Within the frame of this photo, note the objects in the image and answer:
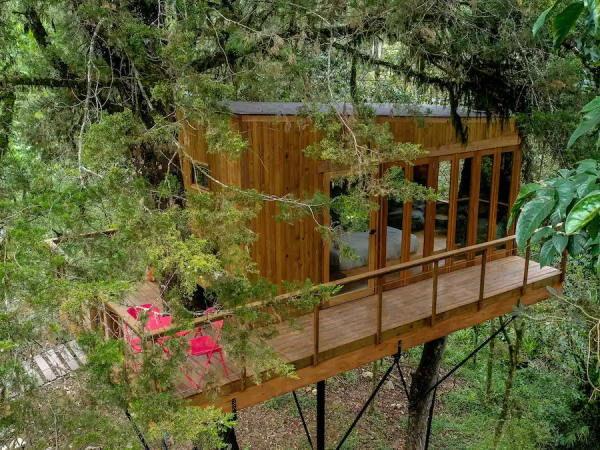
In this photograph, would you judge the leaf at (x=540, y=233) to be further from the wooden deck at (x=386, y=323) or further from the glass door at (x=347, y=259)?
the glass door at (x=347, y=259)

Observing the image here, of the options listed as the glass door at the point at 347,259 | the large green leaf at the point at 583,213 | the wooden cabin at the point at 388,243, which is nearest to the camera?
the large green leaf at the point at 583,213

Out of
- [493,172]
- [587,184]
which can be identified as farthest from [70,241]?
[493,172]

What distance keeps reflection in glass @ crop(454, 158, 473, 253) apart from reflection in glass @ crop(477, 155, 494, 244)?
0.30m

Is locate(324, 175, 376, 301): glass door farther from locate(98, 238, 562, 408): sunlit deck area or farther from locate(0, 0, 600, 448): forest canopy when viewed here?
locate(0, 0, 600, 448): forest canopy

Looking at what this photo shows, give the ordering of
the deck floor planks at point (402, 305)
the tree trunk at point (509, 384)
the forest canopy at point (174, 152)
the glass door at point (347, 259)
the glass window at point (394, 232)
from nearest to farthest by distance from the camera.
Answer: the forest canopy at point (174, 152) < the deck floor planks at point (402, 305) < the glass door at point (347, 259) < the glass window at point (394, 232) < the tree trunk at point (509, 384)

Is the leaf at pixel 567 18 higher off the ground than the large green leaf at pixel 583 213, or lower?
higher

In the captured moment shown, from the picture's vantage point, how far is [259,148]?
5508 millimetres

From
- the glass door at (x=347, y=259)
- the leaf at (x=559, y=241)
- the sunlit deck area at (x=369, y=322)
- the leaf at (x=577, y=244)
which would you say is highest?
the leaf at (x=559, y=241)

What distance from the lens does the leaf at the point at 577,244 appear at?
2.08 m

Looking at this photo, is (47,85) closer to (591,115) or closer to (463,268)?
(591,115)

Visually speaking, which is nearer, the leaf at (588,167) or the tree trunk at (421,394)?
the leaf at (588,167)

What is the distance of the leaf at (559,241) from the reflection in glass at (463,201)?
5.60m

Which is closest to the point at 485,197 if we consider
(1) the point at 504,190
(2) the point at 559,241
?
(1) the point at 504,190

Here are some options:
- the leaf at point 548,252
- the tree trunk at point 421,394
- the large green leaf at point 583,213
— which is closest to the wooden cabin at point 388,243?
the tree trunk at point 421,394
